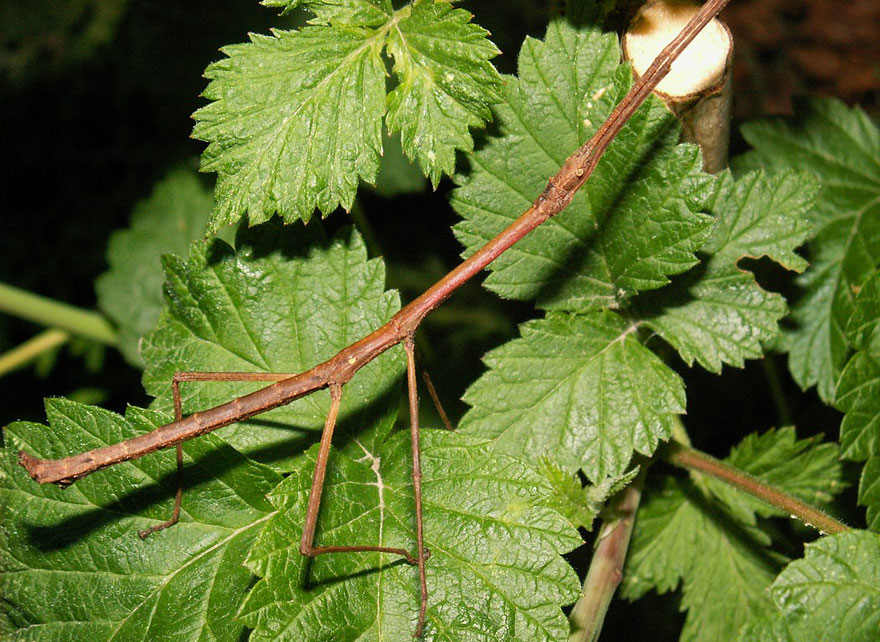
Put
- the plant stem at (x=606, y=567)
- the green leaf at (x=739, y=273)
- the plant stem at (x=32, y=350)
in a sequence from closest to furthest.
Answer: the plant stem at (x=606, y=567)
the green leaf at (x=739, y=273)
the plant stem at (x=32, y=350)

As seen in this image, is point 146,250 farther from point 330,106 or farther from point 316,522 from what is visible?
point 316,522

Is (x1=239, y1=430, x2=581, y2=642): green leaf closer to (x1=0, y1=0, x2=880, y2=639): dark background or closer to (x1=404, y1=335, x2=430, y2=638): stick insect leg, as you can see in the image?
(x1=404, y1=335, x2=430, y2=638): stick insect leg

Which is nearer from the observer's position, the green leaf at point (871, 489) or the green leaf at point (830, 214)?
the green leaf at point (871, 489)

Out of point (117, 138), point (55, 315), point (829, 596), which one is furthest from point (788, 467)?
point (117, 138)

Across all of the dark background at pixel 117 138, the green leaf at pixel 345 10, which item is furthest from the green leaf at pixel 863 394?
the dark background at pixel 117 138

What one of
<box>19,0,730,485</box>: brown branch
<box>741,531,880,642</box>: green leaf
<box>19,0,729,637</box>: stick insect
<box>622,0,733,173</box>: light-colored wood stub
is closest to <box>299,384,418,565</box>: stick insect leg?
<box>19,0,729,637</box>: stick insect

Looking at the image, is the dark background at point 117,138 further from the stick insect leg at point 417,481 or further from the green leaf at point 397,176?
the stick insect leg at point 417,481
